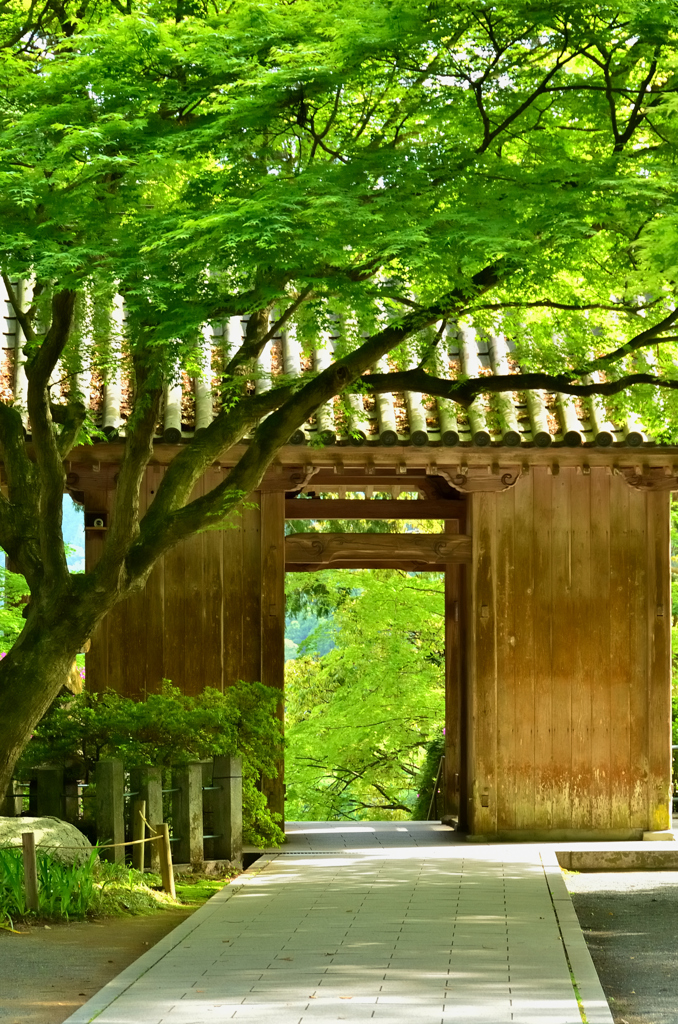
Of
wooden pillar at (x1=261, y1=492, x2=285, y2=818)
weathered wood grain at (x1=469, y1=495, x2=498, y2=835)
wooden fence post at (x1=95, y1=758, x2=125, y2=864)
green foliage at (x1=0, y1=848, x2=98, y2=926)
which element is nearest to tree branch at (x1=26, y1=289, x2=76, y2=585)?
wooden fence post at (x1=95, y1=758, x2=125, y2=864)

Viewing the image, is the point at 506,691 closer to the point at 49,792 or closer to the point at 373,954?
the point at 49,792

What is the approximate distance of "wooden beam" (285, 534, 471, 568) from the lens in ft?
39.4

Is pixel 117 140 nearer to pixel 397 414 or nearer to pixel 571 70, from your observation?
pixel 571 70

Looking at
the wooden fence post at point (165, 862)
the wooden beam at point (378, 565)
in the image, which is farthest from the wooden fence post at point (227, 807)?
the wooden beam at point (378, 565)

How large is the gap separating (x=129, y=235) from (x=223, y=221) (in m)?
Answer: 1.00

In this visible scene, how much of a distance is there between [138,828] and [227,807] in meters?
1.16

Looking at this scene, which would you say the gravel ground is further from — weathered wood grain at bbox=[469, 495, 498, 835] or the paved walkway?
weathered wood grain at bbox=[469, 495, 498, 835]

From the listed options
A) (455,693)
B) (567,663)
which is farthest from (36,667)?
(455,693)

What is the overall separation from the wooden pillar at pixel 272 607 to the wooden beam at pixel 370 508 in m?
0.35

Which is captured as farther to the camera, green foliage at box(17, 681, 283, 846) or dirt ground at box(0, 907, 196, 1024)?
green foliage at box(17, 681, 283, 846)

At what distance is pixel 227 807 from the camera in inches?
402

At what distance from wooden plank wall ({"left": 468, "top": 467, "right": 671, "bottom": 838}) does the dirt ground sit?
14.3ft

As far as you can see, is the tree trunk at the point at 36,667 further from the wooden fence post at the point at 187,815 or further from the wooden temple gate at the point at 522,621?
the wooden temple gate at the point at 522,621

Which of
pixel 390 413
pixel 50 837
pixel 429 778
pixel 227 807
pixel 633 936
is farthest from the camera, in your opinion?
pixel 429 778
